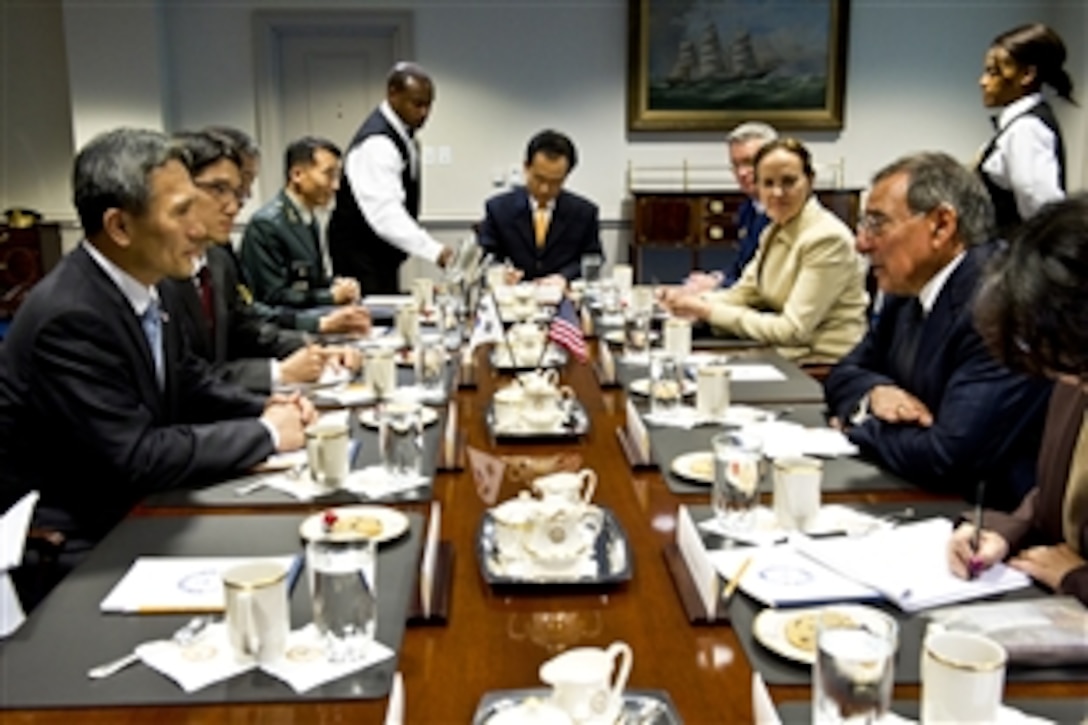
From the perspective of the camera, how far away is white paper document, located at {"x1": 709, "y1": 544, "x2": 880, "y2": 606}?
137 centimetres

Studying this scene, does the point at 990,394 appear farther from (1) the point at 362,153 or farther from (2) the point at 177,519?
(1) the point at 362,153

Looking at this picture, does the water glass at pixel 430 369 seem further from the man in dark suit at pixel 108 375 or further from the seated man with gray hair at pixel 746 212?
the seated man with gray hair at pixel 746 212

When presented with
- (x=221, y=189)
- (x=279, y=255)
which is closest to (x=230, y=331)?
(x=221, y=189)

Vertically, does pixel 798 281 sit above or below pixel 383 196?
below

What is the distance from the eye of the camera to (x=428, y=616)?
1335mm

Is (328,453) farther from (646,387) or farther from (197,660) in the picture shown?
(646,387)

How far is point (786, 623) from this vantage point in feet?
4.22

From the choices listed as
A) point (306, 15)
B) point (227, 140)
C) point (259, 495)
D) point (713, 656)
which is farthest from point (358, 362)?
point (306, 15)

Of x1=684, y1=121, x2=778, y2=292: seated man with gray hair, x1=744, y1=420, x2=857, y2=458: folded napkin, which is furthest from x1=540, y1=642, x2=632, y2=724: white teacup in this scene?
x1=684, y1=121, x2=778, y2=292: seated man with gray hair

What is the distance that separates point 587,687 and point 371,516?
67 cm

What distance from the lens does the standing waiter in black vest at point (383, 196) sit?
4.59 meters

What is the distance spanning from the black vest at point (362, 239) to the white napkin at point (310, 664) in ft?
11.8

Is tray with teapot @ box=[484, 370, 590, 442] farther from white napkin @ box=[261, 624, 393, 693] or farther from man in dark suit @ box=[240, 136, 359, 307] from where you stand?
man in dark suit @ box=[240, 136, 359, 307]

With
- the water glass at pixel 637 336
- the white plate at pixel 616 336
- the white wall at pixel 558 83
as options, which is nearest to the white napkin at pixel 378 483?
the water glass at pixel 637 336
